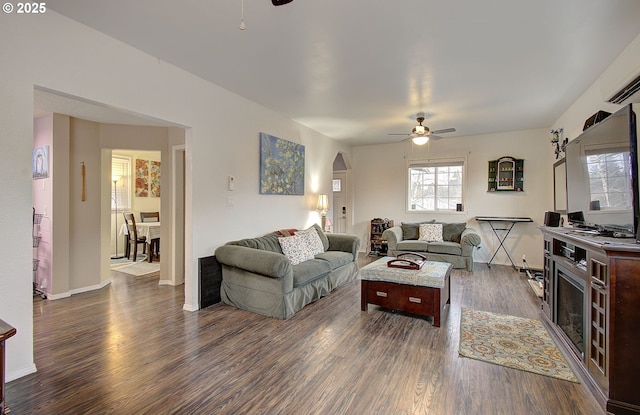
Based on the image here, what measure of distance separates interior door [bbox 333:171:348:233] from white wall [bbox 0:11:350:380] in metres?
2.62

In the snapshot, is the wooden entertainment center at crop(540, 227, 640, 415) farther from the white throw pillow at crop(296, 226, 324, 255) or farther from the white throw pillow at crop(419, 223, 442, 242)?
the white throw pillow at crop(419, 223, 442, 242)

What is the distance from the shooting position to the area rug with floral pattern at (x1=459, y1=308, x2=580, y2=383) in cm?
233

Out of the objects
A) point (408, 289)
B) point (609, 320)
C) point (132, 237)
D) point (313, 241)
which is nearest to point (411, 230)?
point (313, 241)

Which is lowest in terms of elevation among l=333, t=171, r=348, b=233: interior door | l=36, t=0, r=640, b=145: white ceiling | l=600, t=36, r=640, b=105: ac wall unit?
l=333, t=171, r=348, b=233: interior door

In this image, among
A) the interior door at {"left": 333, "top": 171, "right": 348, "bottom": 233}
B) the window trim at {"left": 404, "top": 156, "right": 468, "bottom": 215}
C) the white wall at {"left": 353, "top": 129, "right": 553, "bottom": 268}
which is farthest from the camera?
the interior door at {"left": 333, "top": 171, "right": 348, "bottom": 233}

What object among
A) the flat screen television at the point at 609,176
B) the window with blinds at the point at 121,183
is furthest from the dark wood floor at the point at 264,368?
the window with blinds at the point at 121,183

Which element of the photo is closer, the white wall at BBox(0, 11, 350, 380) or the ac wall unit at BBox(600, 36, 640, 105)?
the white wall at BBox(0, 11, 350, 380)

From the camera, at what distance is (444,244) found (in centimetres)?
570

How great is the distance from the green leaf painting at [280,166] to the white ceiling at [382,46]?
2.08 ft

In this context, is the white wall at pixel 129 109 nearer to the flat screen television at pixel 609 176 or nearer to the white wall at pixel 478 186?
the white wall at pixel 478 186

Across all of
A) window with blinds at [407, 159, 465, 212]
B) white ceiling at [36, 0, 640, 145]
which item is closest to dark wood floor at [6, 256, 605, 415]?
white ceiling at [36, 0, 640, 145]

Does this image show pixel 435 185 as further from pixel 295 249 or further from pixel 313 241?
pixel 295 249

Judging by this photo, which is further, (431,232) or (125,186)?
(125,186)

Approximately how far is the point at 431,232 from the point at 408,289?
3.24m
